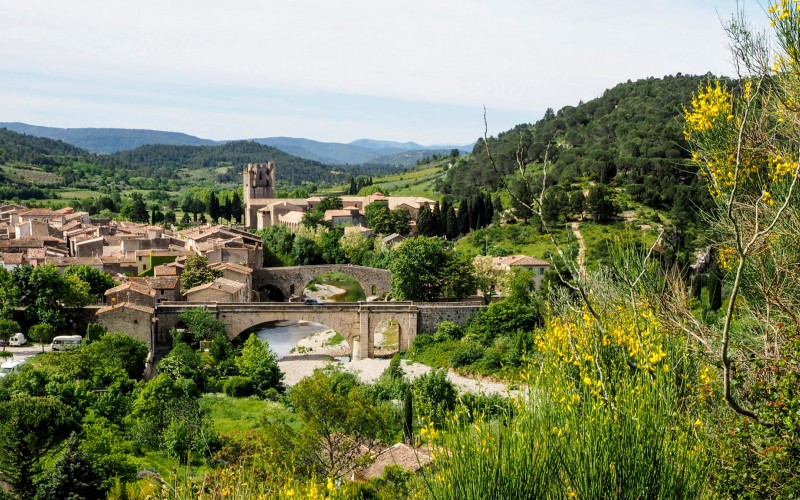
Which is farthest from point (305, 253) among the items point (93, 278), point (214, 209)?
point (214, 209)

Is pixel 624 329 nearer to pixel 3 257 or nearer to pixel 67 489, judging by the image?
pixel 67 489

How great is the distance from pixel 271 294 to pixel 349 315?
13122 mm

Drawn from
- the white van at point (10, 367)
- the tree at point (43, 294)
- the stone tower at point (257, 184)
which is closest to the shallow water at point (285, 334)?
the tree at point (43, 294)

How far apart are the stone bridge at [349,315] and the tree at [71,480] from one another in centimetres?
1963

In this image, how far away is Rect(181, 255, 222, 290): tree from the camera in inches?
1714

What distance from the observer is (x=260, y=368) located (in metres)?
32.7

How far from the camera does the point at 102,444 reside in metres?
21.8

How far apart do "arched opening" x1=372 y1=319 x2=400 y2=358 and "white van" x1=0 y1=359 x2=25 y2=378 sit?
17.5 m

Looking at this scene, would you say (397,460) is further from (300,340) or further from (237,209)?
(237,209)

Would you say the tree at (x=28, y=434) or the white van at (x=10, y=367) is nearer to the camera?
the tree at (x=28, y=434)

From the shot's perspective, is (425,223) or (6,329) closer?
(6,329)

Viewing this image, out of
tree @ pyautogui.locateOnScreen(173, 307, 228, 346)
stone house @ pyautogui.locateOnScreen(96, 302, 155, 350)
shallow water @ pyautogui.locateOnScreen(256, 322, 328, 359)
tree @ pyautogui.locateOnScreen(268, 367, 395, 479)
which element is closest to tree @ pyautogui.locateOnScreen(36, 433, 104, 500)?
tree @ pyautogui.locateOnScreen(268, 367, 395, 479)

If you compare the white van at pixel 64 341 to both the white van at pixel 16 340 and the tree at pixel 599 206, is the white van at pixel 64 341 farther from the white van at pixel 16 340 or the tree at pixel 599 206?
the tree at pixel 599 206

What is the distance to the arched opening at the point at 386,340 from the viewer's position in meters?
41.4
